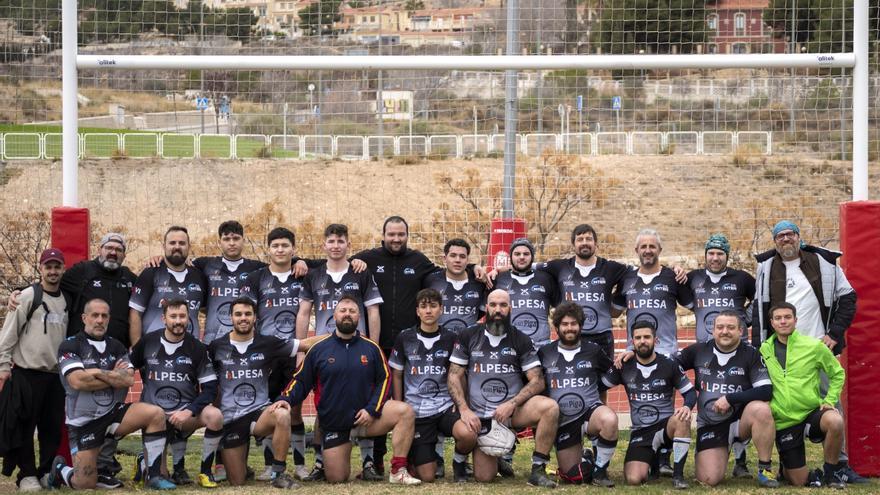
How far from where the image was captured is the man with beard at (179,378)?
7.81 metres

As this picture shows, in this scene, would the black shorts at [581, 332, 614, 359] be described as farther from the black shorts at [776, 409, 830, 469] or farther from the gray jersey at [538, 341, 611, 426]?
the black shorts at [776, 409, 830, 469]

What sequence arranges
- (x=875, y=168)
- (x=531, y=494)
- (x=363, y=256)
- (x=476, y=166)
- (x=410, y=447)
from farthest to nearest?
(x=476, y=166)
(x=875, y=168)
(x=363, y=256)
(x=410, y=447)
(x=531, y=494)

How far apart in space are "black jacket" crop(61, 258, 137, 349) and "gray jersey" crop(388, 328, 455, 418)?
204 centimetres

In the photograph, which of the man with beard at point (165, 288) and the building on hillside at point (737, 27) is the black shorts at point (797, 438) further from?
the man with beard at point (165, 288)

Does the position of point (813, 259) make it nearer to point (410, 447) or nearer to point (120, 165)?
point (410, 447)

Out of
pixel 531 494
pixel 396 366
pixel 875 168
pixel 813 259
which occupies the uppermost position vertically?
pixel 875 168

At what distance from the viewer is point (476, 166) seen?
18.2m

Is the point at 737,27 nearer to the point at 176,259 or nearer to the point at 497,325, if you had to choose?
the point at 497,325

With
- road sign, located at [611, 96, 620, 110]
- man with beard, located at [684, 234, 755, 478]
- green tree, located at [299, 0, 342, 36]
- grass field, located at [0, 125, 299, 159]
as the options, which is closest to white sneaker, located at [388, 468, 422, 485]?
man with beard, located at [684, 234, 755, 478]

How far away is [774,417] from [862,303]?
3.87ft

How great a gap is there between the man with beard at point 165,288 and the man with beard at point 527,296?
2.37 m

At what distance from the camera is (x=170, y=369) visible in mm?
7855

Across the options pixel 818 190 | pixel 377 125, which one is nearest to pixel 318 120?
pixel 377 125

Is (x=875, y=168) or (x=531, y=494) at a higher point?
(x=875, y=168)
